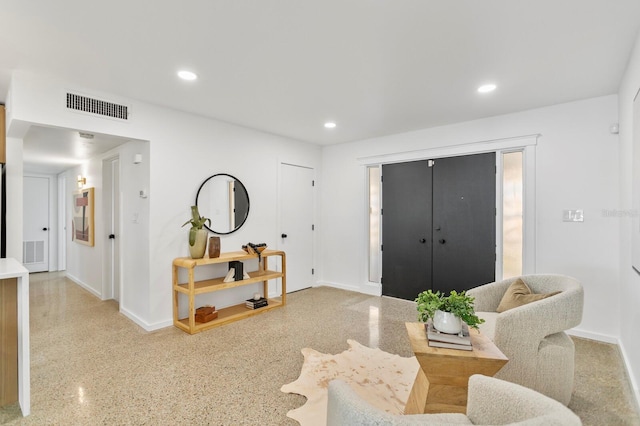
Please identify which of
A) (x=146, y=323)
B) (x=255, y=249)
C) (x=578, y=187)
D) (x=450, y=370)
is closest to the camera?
(x=450, y=370)

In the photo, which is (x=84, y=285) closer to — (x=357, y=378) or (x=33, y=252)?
(x=33, y=252)

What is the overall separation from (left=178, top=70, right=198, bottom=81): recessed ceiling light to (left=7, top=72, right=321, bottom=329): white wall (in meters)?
0.96

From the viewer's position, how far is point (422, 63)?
102 inches

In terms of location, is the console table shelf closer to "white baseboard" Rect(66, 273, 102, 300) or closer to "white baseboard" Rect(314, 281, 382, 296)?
"white baseboard" Rect(314, 281, 382, 296)

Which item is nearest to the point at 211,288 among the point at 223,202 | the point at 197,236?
the point at 197,236

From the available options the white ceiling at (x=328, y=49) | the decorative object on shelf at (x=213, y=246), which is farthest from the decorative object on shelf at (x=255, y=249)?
the white ceiling at (x=328, y=49)

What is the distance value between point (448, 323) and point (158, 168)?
10.8ft

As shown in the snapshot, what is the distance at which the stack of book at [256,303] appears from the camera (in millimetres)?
4180

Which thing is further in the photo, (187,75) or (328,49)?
(187,75)

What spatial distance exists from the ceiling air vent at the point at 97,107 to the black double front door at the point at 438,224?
350cm

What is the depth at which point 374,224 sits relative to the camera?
5.21 m

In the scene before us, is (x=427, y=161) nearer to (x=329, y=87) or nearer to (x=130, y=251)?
(x=329, y=87)

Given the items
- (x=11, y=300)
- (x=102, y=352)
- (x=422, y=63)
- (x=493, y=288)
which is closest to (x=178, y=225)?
(x=102, y=352)

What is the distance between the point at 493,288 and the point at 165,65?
3.35 meters
